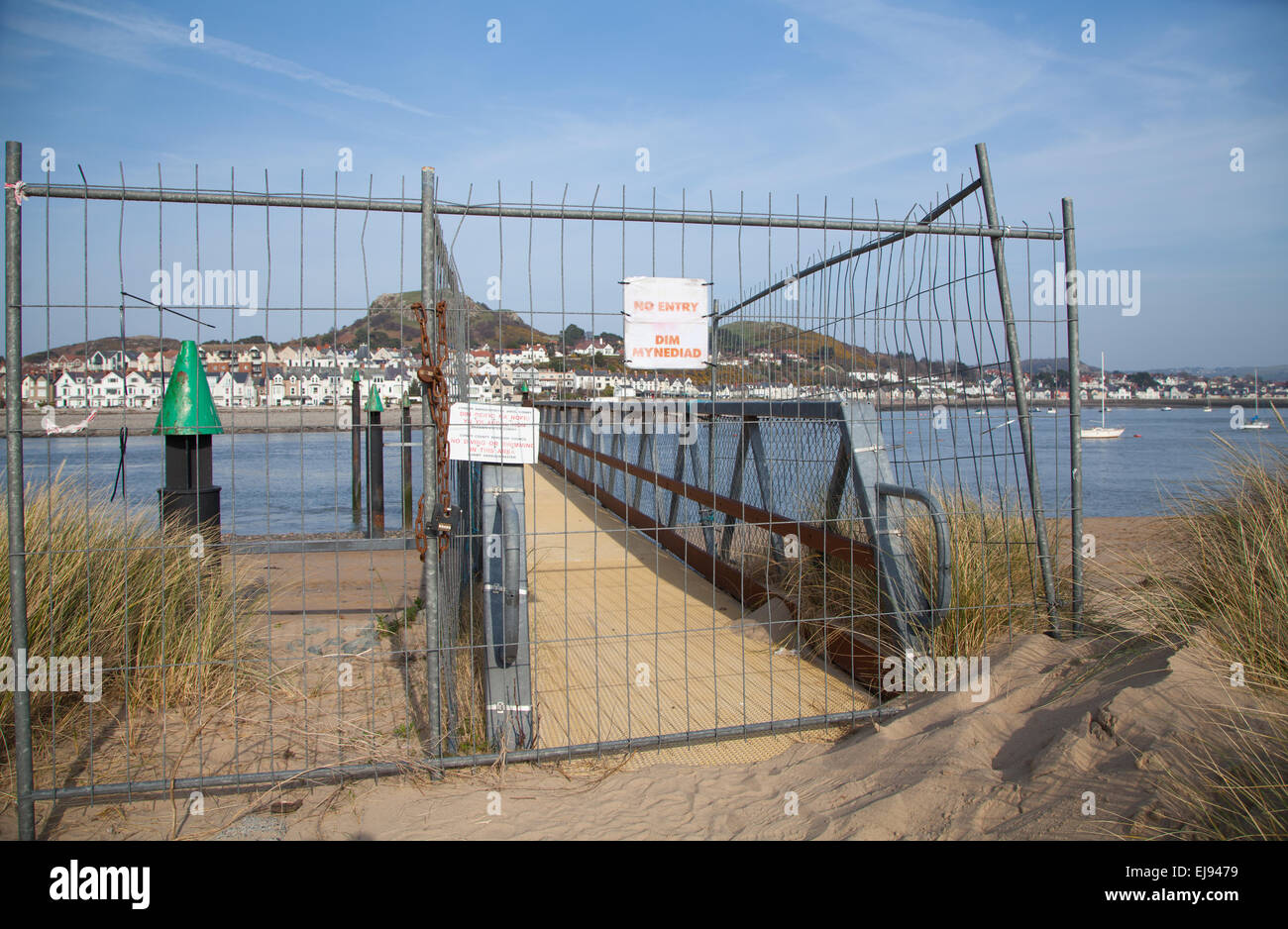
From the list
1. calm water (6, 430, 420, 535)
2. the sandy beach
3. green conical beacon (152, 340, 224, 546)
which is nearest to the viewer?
the sandy beach

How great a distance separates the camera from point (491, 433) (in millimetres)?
3773

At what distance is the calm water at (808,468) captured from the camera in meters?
5.15

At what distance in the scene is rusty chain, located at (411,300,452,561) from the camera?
3502 mm

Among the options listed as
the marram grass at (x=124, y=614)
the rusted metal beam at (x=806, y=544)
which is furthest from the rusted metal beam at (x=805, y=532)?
the marram grass at (x=124, y=614)

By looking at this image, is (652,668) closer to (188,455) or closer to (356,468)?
(188,455)

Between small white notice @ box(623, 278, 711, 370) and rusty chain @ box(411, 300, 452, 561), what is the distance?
87 centimetres

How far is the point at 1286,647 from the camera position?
11.0 feet

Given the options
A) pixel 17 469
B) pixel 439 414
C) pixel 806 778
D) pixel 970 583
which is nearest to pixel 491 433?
pixel 439 414

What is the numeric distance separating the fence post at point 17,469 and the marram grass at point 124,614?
0.75 metres

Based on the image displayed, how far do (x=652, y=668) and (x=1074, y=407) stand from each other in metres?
2.92

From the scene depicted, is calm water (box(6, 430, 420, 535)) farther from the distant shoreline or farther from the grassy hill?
the grassy hill

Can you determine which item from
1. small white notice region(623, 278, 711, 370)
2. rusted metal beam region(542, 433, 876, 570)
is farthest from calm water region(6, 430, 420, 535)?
small white notice region(623, 278, 711, 370)
